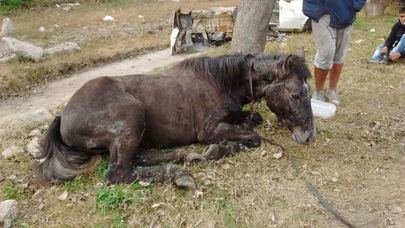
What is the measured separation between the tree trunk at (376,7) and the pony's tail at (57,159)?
1163 centimetres

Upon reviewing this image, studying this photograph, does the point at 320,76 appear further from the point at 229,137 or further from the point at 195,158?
the point at 195,158

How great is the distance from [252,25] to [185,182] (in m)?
3.11

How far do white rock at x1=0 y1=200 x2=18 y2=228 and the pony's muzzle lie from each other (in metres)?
2.79

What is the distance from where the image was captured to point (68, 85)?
8.91 meters

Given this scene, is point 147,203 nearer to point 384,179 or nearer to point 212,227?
point 212,227

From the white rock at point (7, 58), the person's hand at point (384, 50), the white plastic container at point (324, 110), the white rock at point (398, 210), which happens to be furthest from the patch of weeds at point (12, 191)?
the person's hand at point (384, 50)

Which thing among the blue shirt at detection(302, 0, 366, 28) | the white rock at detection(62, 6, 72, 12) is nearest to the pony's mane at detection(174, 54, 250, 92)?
the blue shirt at detection(302, 0, 366, 28)

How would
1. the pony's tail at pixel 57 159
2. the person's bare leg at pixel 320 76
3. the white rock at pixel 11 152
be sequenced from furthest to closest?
the person's bare leg at pixel 320 76
the white rock at pixel 11 152
the pony's tail at pixel 57 159

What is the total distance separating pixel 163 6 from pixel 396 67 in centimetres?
1126

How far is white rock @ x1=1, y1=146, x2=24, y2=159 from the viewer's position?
199 inches

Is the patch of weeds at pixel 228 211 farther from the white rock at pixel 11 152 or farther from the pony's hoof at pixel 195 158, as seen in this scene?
the white rock at pixel 11 152

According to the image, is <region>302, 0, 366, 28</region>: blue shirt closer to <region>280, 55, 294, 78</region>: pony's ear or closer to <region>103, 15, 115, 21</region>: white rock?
<region>280, 55, 294, 78</region>: pony's ear

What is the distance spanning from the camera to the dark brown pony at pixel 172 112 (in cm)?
439

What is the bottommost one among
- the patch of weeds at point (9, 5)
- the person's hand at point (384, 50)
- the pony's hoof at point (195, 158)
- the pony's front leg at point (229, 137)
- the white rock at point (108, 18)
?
the white rock at point (108, 18)
